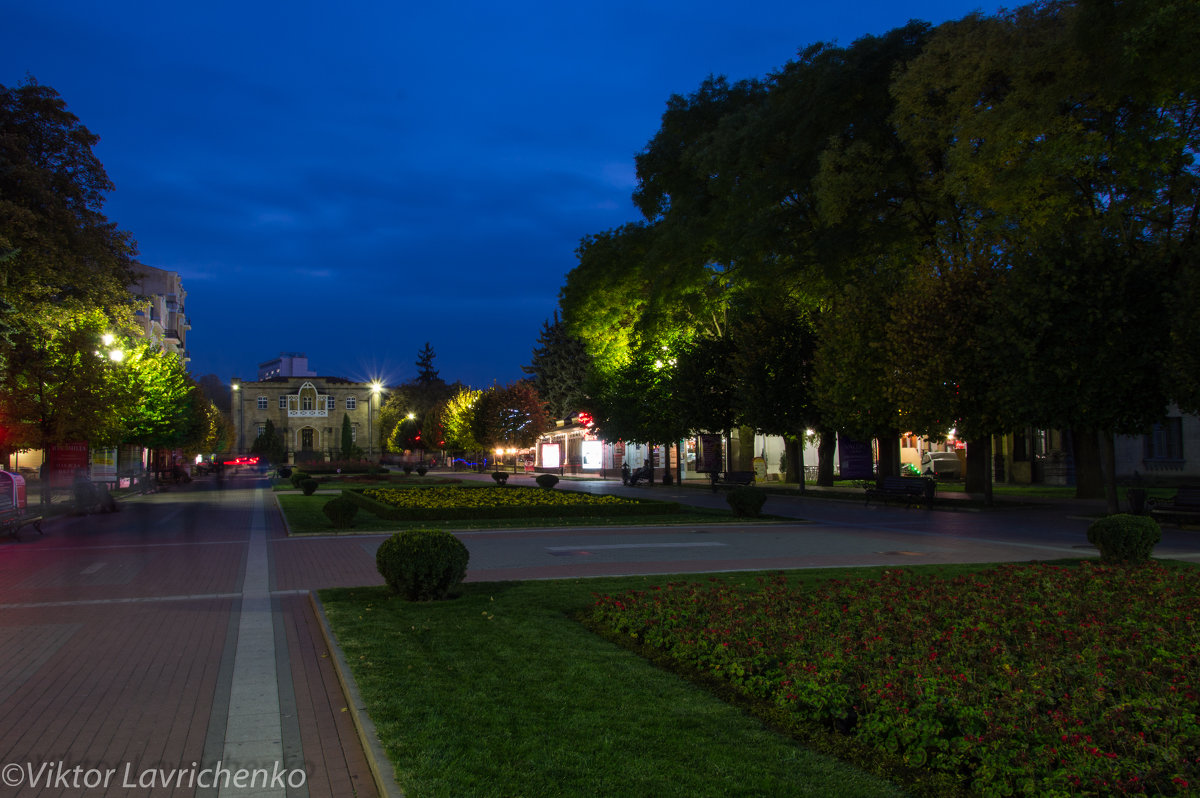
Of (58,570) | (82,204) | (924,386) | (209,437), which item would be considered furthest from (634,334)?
(209,437)

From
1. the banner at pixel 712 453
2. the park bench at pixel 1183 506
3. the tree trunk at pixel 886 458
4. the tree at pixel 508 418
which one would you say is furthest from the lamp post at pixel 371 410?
the park bench at pixel 1183 506

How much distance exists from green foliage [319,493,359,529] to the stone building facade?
9519 cm

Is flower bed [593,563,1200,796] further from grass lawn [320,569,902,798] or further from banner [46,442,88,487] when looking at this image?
banner [46,442,88,487]

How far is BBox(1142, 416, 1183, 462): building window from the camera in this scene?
125ft

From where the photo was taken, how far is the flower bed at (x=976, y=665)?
4.24m

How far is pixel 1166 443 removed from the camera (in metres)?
38.6

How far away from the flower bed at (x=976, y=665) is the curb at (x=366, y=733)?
2.47m

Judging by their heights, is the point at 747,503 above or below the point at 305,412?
below

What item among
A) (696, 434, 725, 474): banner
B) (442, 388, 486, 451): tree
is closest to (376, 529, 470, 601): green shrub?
(696, 434, 725, 474): banner

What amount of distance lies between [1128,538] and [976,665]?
7.79 meters

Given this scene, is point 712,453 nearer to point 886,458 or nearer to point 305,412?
point 886,458

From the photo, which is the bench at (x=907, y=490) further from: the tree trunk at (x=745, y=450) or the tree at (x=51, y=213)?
the tree at (x=51, y=213)

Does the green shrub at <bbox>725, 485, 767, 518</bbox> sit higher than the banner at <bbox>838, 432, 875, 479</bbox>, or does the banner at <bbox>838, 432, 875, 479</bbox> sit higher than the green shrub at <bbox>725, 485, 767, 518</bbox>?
the banner at <bbox>838, 432, 875, 479</bbox>

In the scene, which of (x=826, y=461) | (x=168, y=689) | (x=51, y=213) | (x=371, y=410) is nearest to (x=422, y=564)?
(x=168, y=689)
